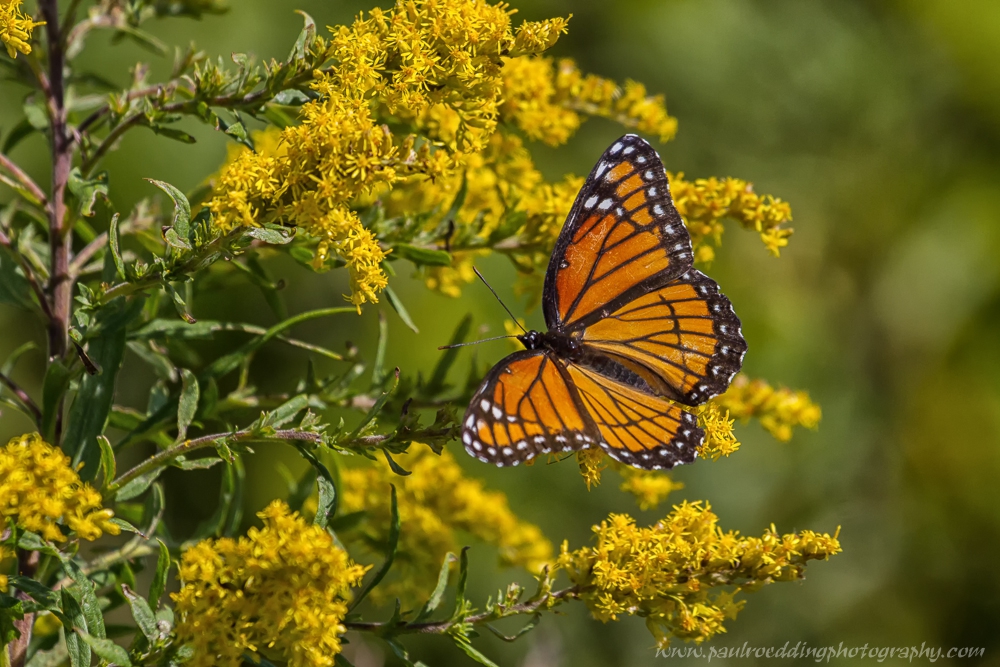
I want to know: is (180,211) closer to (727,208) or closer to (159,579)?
(159,579)

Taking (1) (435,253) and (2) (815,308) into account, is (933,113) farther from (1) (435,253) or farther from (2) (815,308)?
(1) (435,253)

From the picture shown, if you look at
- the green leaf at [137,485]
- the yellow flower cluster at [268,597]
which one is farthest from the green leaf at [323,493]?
the green leaf at [137,485]

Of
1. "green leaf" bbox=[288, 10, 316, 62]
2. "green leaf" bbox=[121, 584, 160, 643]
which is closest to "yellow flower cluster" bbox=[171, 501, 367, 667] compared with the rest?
"green leaf" bbox=[121, 584, 160, 643]

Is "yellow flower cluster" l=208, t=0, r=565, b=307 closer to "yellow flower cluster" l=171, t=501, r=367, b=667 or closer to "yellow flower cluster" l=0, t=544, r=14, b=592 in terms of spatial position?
"yellow flower cluster" l=171, t=501, r=367, b=667

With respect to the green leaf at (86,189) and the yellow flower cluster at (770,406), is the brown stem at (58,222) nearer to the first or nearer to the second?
the green leaf at (86,189)

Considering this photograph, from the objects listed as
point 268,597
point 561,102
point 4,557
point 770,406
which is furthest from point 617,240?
point 4,557

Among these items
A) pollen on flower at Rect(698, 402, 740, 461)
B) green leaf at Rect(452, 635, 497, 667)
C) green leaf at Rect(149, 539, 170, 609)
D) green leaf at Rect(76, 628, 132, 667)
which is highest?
pollen on flower at Rect(698, 402, 740, 461)
